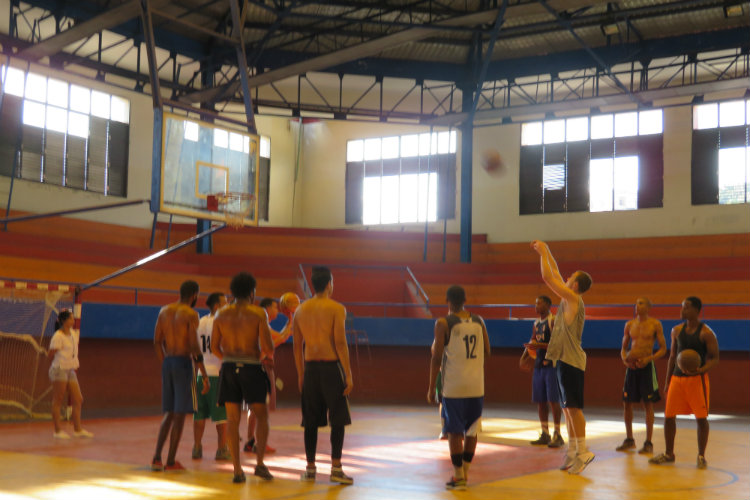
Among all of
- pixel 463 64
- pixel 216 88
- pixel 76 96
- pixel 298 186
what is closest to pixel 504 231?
pixel 463 64

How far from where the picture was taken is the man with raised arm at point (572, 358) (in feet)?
24.7

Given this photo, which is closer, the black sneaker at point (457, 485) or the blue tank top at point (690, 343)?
the black sneaker at point (457, 485)

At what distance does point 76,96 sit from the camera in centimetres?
2319

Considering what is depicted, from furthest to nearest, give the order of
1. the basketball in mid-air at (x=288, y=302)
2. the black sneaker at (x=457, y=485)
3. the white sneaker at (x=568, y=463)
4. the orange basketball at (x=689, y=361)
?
the basketball in mid-air at (x=288, y=302)
the orange basketball at (x=689, y=361)
the white sneaker at (x=568, y=463)
the black sneaker at (x=457, y=485)

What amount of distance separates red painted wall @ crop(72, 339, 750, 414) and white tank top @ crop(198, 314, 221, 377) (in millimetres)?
6839

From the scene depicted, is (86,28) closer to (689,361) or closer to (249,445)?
(249,445)

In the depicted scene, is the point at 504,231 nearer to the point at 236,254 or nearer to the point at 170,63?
the point at 236,254

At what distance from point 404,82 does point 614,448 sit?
17337mm

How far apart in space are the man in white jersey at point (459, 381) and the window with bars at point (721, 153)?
1990 cm

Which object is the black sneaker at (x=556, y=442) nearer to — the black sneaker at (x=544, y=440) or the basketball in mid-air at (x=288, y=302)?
the black sneaker at (x=544, y=440)

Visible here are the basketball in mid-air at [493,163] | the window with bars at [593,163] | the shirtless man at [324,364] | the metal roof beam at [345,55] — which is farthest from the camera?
the basketball in mid-air at [493,163]

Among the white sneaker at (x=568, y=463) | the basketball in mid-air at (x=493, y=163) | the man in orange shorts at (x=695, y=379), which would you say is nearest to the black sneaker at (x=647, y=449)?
the man in orange shorts at (x=695, y=379)

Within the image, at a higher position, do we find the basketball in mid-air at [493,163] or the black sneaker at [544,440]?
the basketball in mid-air at [493,163]

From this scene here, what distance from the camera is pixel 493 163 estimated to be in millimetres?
27266
